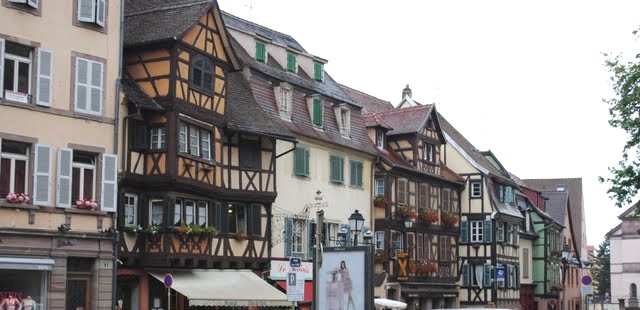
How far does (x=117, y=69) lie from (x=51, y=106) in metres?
2.77

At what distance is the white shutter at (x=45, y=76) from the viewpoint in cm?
2784

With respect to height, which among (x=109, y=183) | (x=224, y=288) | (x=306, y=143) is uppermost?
(x=306, y=143)

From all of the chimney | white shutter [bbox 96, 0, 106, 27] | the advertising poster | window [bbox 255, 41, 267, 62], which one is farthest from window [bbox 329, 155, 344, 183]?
the chimney

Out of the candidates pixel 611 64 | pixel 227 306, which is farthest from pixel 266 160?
pixel 611 64

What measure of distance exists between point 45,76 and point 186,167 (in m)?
6.23

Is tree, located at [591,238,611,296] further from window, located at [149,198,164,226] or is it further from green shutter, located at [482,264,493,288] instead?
window, located at [149,198,164,226]

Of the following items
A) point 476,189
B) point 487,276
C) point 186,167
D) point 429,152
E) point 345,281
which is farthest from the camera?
point 487,276

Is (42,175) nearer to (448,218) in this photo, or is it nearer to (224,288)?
(224,288)

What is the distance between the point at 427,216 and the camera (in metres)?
51.8

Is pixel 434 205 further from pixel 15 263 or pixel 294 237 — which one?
pixel 15 263

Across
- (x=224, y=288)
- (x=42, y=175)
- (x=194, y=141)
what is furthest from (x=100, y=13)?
Result: (x=224, y=288)

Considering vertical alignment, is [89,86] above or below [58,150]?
above

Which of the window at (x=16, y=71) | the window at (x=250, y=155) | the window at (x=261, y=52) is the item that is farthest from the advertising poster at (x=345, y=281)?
the window at (x=261, y=52)

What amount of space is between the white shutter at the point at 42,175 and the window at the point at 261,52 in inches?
575
